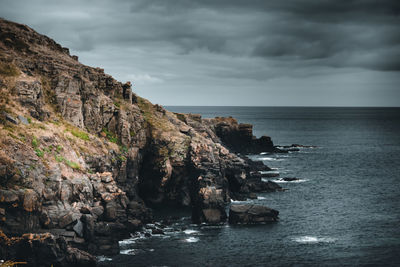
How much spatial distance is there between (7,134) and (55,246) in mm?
19681

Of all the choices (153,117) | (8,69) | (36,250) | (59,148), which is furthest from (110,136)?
(36,250)

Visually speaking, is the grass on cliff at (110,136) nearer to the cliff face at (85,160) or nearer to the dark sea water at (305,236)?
the cliff face at (85,160)

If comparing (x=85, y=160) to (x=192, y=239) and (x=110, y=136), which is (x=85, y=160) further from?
(x=192, y=239)


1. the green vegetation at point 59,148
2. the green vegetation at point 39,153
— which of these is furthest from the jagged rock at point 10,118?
the green vegetation at point 59,148

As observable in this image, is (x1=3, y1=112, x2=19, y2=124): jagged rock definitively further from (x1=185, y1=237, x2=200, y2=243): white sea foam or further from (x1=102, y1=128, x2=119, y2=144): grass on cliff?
(x1=185, y1=237, x2=200, y2=243): white sea foam

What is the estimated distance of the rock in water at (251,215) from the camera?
241 feet

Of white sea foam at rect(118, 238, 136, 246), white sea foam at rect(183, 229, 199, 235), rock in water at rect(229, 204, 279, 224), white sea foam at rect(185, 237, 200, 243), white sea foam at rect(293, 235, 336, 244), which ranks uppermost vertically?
rock in water at rect(229, 204, 279, 224)

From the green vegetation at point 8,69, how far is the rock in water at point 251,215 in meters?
48.2

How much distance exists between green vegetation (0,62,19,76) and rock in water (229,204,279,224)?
158 feet

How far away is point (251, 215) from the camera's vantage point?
2911 inches

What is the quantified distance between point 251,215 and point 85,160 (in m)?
32.2

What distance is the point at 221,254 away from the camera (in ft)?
193

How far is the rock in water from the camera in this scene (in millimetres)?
73500

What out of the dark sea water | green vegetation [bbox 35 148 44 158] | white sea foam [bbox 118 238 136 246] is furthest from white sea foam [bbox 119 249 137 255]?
green vegetation [bbox 35 148 44 158]
